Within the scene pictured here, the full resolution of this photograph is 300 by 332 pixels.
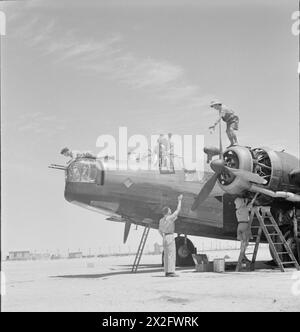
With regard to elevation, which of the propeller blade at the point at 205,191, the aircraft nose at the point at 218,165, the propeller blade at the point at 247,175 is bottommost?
the propeller blade at the point at 205,191

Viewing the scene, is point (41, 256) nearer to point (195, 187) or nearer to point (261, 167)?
point (195, 187)

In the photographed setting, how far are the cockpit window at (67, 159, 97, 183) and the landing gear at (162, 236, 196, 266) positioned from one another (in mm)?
7291

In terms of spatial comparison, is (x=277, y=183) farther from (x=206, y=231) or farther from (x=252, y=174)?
(x=206, y=231)

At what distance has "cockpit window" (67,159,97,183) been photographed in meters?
14.2

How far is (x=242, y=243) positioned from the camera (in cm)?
1537

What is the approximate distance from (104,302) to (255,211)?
27.1 ft

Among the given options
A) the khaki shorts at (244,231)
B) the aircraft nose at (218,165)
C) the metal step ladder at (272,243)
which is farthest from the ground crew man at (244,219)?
the aircraft nose at (218,165)

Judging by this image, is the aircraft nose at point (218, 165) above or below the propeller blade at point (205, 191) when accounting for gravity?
above

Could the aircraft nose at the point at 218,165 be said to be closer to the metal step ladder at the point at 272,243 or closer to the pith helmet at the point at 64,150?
the metal step ladder at the point at 272,243

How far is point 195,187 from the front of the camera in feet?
55.8

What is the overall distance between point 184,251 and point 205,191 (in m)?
4.79

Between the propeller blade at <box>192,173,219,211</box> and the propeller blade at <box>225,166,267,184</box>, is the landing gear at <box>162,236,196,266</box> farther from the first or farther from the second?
the propeller blade at <box>225,166,267,184</box>

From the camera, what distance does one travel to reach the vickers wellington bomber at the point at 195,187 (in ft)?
47.5
